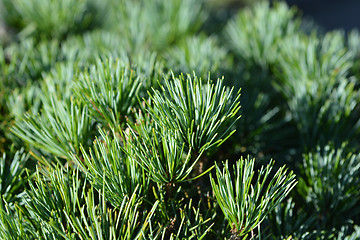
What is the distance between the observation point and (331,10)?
8.05 ft

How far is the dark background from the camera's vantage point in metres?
2.26

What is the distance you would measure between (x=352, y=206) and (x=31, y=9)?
0.54 meters

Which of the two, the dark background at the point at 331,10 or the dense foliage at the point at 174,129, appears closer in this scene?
the dense foliage at the point at 174,129

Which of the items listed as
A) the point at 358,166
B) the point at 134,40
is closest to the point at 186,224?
the point at 358,166

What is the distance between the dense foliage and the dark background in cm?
190

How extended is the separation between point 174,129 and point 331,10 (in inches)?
99.5

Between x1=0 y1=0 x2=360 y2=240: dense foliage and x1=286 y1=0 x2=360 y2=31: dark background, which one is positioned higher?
x1=286 y1=0 x2=360 y2=31: dark background

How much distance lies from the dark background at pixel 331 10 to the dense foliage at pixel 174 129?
1.90 meters

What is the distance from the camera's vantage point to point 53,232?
26 cm

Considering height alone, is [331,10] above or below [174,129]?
above

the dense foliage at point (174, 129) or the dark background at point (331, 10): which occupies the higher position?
the dark background at point (331, 10)

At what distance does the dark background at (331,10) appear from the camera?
2.26 meters

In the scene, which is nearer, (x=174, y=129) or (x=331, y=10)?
(x=174, y=129)

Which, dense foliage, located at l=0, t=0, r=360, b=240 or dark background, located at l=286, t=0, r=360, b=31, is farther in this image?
dark background, located at l=286, t=0, r=360, b=31
